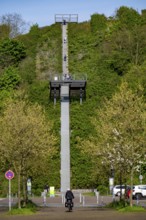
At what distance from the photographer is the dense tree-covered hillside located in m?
76.8

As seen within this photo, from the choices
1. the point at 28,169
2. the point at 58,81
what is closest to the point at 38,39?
the point at 58,81

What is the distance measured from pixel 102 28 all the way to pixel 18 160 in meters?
78.2

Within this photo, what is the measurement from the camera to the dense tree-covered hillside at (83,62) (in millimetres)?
76750

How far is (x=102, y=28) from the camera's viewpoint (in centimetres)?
10938

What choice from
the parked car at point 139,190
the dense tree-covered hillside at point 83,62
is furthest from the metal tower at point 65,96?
the parked car at point 139,190

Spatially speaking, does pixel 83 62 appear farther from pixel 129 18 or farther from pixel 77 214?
pixel 77 214

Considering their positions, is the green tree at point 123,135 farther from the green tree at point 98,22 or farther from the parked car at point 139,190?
the green tree at point 98,22

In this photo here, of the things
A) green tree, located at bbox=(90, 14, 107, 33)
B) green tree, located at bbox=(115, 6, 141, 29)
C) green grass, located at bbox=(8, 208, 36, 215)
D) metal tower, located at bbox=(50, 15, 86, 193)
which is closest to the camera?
green grass, located at bbox=(8, 208, 36, 215)

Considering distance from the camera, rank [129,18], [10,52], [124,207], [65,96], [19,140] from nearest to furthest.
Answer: [124,207] → [19,140] → [65,96] → [10,52] → [129,18]

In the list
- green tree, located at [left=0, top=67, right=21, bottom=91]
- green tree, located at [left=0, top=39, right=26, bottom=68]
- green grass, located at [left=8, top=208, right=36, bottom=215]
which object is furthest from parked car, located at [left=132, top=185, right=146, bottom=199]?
green tree, located at [left=0, top=39, right=26, bottom=68]

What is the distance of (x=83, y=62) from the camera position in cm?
9931

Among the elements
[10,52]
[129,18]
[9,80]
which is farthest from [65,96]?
[129,18]

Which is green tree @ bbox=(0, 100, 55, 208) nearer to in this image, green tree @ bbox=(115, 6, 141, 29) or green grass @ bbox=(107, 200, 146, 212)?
green grass @ bbox=(107, 200, 146, 212)

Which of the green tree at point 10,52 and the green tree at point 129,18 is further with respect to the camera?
the green tree at point 129,18
